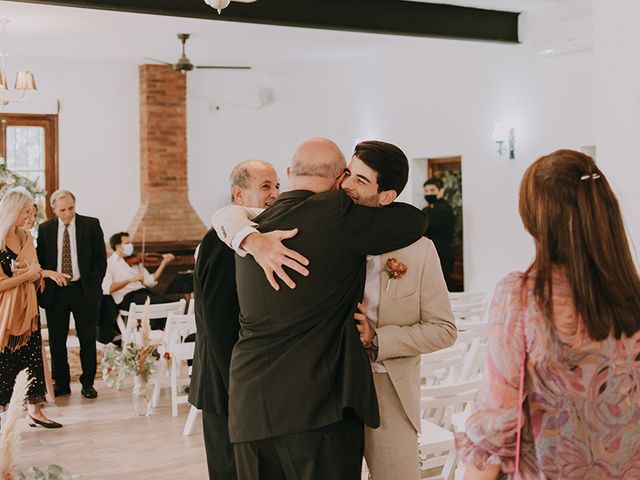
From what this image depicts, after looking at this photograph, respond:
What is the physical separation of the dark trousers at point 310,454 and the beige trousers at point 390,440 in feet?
0.23

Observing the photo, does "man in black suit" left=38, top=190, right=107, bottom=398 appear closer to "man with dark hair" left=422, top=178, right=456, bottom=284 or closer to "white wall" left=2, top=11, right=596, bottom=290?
"man with dark hair" left=422, top=178, right=456, bottom=284

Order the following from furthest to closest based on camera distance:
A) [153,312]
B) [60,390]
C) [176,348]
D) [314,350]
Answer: [153,312], [60,390], [176,348], [314,350]

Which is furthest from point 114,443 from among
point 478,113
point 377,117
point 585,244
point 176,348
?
point 377,117

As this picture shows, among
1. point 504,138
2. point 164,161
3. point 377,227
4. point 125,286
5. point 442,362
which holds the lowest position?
point 442,362

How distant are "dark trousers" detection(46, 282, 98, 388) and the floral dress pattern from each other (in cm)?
588

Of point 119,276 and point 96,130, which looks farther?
point 96,130

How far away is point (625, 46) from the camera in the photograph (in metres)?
3.57

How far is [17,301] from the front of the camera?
5.77 m

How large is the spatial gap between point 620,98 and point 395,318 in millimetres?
1713

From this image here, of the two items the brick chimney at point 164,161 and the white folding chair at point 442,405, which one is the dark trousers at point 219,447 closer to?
the white folding chair at point 442,405

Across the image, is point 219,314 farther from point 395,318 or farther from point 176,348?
point 176,348

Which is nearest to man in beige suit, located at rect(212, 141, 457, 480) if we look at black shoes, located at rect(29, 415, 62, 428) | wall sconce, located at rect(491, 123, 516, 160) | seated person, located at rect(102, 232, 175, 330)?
black shoes, located at rect(29, 415, 62, 428)

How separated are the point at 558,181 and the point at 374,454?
1.14 metres

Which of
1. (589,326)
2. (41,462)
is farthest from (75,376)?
(589,326)
